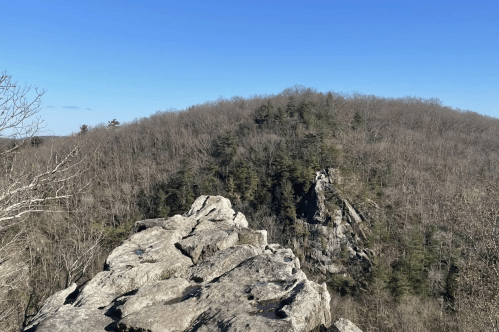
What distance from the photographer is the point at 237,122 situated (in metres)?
79.7

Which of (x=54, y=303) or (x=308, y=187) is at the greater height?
(x=54, y=303)

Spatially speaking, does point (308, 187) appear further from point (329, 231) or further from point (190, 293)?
point (190, 293)

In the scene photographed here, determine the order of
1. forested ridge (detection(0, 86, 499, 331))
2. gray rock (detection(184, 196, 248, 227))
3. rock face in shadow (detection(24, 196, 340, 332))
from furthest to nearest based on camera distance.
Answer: forested ridge (detection(0, 86, 499, 331)), gray rock (detection(184, 196, 248, 227)), rock face in shadow (detection(24, 196, 340, 332))

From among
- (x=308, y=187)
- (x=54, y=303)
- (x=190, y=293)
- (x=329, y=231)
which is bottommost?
(x=329, y=231)

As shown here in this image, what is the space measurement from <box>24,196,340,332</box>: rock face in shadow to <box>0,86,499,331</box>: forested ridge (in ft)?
9.25

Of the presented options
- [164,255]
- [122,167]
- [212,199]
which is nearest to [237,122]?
[122,167]

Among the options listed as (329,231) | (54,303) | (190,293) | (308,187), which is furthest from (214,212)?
(308,187)

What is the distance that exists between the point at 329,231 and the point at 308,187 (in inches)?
293

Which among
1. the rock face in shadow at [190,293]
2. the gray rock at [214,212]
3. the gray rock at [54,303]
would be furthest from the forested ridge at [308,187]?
the gray rock at [214,212]

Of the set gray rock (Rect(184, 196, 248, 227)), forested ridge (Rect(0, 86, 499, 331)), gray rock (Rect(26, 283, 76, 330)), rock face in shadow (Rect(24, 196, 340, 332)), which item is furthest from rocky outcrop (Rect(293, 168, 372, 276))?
gray rock (Rect(26, 283, 76, 330))

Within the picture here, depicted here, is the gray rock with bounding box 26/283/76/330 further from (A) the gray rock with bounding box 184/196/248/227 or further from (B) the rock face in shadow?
(A) the gray rock with bounding box 184/196/248/227

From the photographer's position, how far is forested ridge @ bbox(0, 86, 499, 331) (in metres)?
16.7

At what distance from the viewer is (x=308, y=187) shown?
4641 centimetres

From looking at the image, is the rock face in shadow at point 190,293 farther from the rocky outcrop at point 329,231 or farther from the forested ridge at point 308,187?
the rocky outcrop at point 329,231
